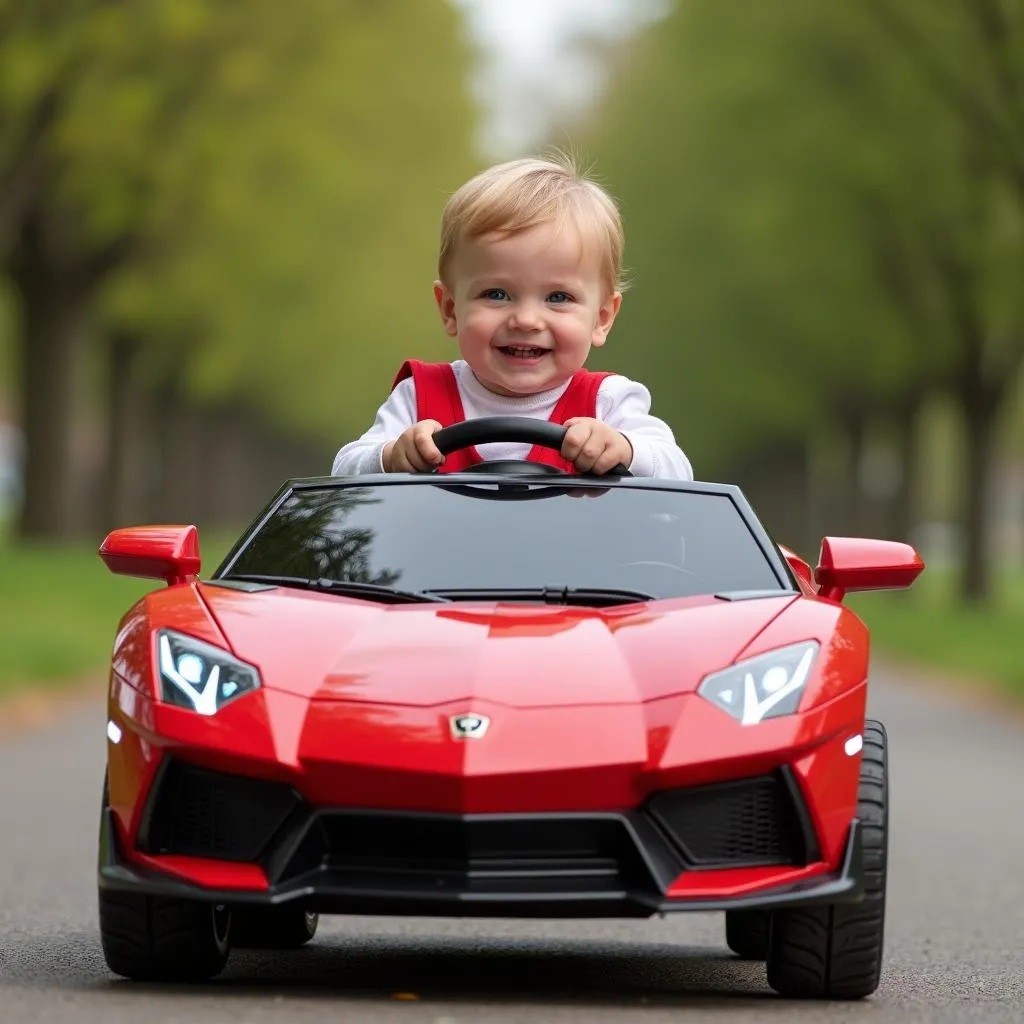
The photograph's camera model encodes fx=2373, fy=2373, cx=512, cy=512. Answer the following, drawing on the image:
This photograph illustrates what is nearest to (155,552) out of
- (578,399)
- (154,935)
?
(154,935)

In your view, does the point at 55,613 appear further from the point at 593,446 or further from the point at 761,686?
the point at 761,686

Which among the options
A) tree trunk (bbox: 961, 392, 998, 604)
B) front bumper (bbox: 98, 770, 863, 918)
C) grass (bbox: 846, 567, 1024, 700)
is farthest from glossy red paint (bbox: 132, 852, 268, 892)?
tree trunk (bbox: 961, 392, 998, 604)

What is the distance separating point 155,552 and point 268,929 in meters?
1.21

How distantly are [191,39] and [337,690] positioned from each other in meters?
20.1

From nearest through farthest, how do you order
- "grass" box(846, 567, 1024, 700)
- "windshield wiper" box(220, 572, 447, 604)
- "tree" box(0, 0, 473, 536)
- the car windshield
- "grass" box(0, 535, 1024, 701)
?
"windshield wiper" box(220, 572, 447, 604), the car windshield, "grass" box(0, 535, 1024, 701), "grass" box(846, 567, 1024, 700), "tree" box(0, 0, 473, 536)

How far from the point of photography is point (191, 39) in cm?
2428

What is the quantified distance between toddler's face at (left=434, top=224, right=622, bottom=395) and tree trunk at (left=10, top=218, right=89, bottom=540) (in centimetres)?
2438

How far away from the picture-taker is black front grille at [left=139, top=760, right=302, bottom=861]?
5.05m

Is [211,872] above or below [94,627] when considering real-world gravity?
above

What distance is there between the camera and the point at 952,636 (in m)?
26.5

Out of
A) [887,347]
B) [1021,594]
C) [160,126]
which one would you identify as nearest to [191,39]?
[160,126]

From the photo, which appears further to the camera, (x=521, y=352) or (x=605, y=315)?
(x=605, y=315)

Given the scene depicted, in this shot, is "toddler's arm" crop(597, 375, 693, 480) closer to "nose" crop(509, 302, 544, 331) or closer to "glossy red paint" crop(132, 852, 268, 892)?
"nose" crop(509, 302, 544, 331)

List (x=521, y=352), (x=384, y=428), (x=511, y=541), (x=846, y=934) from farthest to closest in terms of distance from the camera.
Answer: (x=384, y=428) < (x=521, y=352) < (x=511, y=541) < (x=846, y=934)
